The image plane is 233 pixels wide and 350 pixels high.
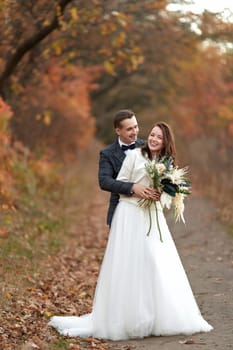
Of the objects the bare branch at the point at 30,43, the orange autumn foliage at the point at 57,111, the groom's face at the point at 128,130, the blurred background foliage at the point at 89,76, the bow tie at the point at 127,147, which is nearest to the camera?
the groom's face at the point at 128,130

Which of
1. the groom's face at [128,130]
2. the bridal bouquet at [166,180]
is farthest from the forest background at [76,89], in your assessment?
the bridal bouquet at [166,180]

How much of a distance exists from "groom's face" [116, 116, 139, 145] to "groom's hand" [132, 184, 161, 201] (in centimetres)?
52

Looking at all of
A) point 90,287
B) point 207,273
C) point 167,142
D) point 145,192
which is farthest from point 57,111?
point 145,192

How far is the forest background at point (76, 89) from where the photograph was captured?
46.5 ft

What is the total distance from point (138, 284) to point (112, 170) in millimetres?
1154

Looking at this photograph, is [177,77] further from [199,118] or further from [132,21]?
[132,21]

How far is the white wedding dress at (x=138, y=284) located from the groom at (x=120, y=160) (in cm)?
13

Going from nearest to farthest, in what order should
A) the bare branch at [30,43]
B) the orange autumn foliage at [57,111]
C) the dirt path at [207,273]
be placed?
the dirt path at [207,273], the bare branch at [30,43], the orange autumn foliage at [57,111]

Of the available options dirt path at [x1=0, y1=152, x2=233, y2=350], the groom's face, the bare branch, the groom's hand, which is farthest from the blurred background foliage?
the groom's hand

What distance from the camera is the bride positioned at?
7410 mm

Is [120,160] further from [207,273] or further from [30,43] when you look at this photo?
[30,43]

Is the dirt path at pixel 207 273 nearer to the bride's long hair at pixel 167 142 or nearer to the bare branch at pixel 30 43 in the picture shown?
the bride's long hair at pixel 167 142

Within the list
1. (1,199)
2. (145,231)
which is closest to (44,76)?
(1,199)

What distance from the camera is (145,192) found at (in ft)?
24.3
